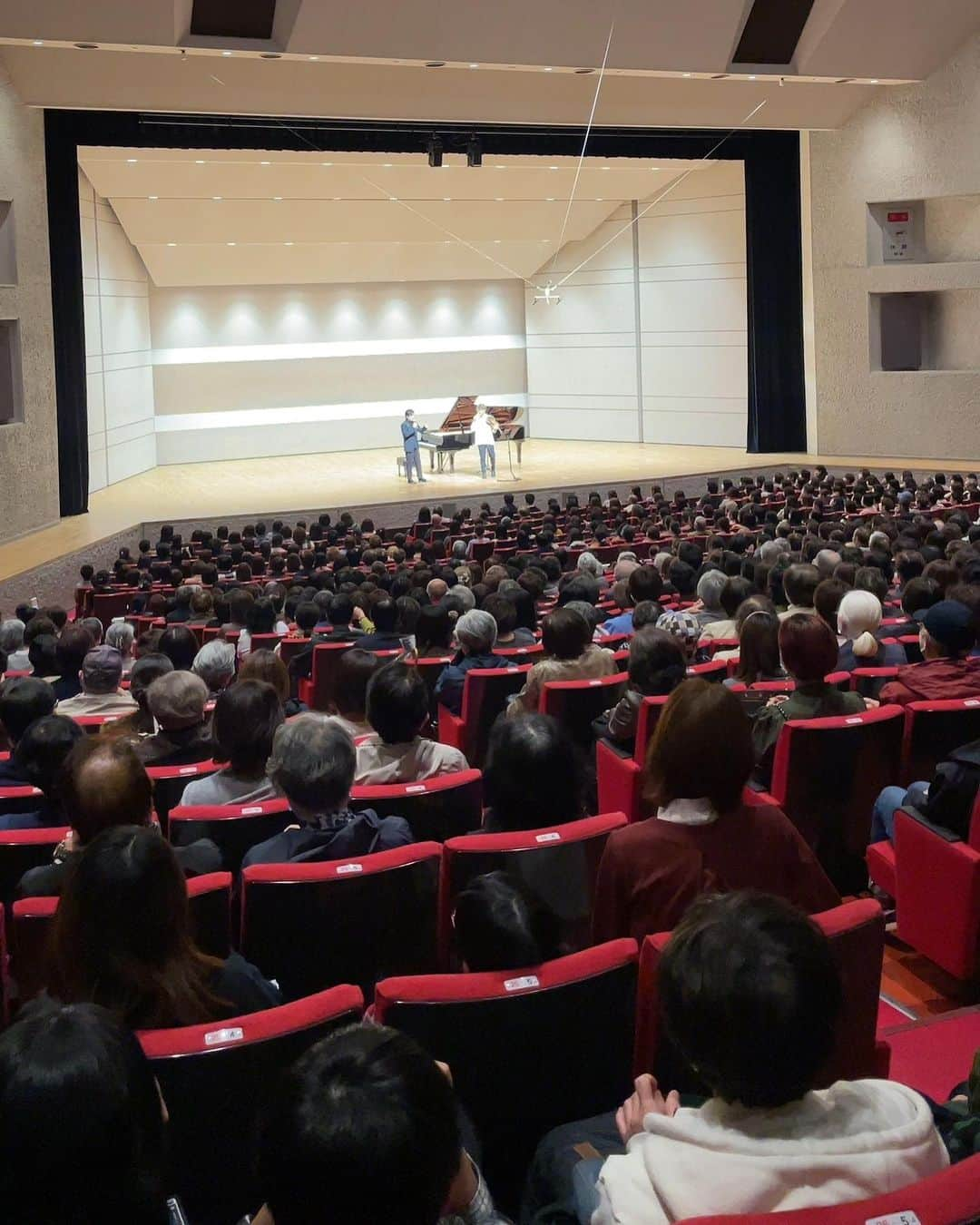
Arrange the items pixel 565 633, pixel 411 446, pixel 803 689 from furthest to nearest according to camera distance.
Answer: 1. pixel 411 446
2. pixel 565 633
3. pixel 803 689

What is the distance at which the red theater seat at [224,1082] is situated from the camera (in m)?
1.97

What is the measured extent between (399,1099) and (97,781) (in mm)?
1743

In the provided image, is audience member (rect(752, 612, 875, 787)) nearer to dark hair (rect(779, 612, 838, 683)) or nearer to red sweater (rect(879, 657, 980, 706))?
dark hair (rect(779, 612, 838, 683))

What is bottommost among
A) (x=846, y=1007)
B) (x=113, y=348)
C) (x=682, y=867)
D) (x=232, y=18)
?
(x=846, y=1007)

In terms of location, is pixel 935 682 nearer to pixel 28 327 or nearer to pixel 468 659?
pixel 468 659

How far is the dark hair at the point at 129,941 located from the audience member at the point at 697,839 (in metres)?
0.94

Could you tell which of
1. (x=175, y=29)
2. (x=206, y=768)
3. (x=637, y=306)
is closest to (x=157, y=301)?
(x=637, y=306)

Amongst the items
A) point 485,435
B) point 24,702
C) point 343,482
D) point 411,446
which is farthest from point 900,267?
point 24,702

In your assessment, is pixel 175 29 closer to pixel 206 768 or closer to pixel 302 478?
pixel 302 478

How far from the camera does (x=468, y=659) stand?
5.82 m

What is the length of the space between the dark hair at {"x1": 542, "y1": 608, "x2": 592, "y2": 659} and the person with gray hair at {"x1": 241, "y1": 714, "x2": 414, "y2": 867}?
2208 mm

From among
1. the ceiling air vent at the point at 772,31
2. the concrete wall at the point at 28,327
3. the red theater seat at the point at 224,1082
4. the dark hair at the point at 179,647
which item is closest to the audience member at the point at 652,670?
the dark hair at the point at 179,647

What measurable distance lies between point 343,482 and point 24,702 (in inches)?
581

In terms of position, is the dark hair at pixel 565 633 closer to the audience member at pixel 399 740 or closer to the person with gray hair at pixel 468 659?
the person with gray hair at pixel 468 659
